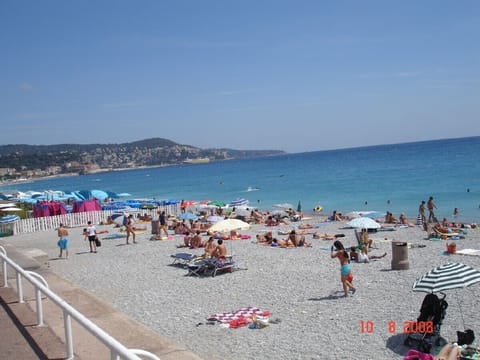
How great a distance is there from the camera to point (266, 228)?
24.6 meters

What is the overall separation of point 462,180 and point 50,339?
53.0m

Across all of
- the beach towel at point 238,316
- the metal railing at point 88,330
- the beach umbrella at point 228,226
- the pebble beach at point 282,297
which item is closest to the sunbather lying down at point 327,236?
the pebble beach at point 282,297

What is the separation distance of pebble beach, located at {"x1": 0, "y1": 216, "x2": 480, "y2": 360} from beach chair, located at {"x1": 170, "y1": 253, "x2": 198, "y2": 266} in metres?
0.30

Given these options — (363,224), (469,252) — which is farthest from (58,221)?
(469,252)

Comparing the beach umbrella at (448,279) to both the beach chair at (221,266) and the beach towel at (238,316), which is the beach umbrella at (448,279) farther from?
the beach chair at (221,266)

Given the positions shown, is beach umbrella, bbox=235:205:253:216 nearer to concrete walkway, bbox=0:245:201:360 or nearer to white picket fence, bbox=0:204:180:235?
white picket fence, bbox=0:204:180:235

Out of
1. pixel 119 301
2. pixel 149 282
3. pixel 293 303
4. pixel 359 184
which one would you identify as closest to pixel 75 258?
pixel 149 282

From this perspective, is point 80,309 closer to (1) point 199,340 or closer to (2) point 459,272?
(1) point 199,340

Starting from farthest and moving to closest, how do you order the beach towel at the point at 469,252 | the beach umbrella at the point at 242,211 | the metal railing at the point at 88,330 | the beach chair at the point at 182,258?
the beach umbrella at the point at 242,211
the beach chair at the point at 182,258
the beach towel at the point at 469,252
the metal railing at the point at 88,330

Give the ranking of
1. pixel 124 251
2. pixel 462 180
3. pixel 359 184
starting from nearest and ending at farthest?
pixel 124 251 < pixel 462 180 < pixel 359 184

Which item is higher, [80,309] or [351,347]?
[80,309]

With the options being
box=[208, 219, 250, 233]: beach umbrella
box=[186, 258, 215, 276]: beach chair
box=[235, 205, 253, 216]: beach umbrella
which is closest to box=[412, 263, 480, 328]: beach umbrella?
box=[186, 258, 215, 276]: beach chair

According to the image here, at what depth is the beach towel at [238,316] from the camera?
28.1ft

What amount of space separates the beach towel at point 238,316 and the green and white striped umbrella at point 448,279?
2975 millimetres
